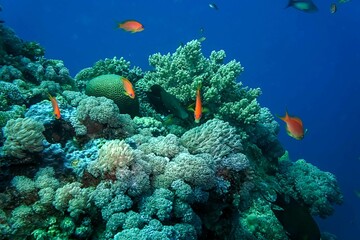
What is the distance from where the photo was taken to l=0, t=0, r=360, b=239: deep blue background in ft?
265

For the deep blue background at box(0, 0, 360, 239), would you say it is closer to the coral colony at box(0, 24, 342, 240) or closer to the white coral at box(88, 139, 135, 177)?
the coral colony at box(0, 24, 342, 240)

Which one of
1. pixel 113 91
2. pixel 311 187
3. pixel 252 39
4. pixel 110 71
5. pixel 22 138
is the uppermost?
pixel 252 39

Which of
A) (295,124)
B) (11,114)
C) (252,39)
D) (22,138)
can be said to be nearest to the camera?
(22,138)

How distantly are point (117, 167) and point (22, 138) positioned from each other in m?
1.07

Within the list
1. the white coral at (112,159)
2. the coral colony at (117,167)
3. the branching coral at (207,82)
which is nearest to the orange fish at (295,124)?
the coral colony at (117,167)

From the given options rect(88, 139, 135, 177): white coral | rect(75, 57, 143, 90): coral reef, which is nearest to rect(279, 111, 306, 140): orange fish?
rect(88, 139, 135, 177): white coral

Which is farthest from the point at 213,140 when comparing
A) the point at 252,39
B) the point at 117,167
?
the point at 252,39

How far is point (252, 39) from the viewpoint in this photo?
313 feet

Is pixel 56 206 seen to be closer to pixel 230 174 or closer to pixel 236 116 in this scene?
pixel 230 174

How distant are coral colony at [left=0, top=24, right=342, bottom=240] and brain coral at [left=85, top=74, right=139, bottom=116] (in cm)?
2

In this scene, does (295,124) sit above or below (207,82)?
below

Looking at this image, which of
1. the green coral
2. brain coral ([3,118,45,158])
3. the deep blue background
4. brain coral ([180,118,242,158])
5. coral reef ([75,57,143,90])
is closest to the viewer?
brain coral ([3,118,45,158])

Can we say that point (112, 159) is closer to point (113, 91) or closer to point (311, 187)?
point (113, 91)

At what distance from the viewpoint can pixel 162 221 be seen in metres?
3.07
